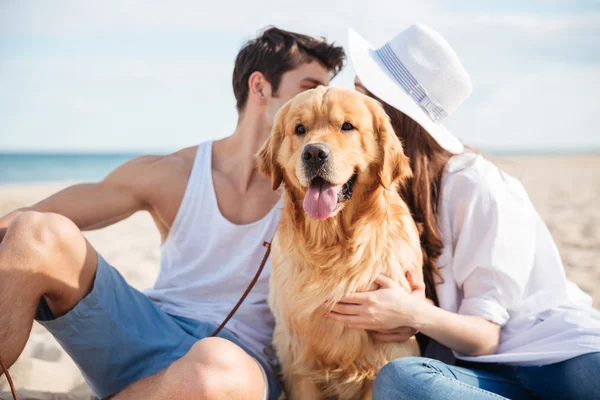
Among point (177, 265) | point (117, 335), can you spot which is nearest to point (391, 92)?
point (177, 265)

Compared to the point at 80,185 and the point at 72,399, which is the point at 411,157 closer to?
the point at 80,185

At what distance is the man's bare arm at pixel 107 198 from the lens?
293 centimetres

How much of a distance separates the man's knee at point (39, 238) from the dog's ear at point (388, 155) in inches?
51.1

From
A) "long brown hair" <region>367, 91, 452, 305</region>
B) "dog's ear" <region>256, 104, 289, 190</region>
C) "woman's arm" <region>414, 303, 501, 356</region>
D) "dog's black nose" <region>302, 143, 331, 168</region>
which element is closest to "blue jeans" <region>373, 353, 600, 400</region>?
"woman's arm" <region>414, 303, 501, 356</region>

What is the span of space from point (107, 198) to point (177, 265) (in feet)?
1.60

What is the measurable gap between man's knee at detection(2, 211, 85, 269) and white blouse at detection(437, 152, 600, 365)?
1600 mm

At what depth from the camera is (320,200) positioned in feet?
7.86

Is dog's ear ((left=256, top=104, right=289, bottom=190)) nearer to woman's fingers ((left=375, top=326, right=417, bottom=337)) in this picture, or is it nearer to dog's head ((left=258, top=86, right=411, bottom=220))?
dog's head ((left=258, top=86, right=411, bottom=220))

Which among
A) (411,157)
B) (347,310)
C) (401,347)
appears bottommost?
(401,347)

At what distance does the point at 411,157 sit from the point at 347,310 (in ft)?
2.61

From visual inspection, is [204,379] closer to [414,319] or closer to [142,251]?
[414,319]

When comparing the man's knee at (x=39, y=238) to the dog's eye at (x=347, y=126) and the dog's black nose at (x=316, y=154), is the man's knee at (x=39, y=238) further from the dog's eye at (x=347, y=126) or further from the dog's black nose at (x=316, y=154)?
the dog's eye at (x=347, y=126)

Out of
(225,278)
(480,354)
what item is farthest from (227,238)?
(480,354)

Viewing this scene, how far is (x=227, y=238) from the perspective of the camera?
9.70ft
